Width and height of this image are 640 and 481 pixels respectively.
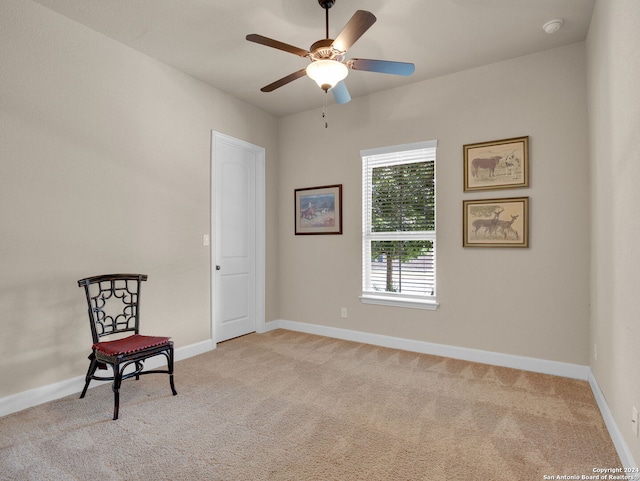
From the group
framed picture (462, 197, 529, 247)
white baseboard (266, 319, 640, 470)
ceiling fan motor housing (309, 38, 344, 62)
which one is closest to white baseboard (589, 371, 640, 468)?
white baseboard (266, 319, 640, 470)

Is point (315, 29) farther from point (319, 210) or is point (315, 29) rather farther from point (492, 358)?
point (492, 358)

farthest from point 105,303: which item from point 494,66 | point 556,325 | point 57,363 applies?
point 494,66

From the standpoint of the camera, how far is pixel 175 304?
3.58 meters

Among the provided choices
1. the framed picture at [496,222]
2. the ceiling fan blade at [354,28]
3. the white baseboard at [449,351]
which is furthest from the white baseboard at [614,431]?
the ceiling fan blade at [354,28]

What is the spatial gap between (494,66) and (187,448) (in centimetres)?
408

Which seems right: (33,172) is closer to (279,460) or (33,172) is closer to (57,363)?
(57,363)

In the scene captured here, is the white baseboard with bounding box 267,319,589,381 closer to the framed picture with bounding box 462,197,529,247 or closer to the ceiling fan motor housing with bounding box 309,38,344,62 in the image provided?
the framed picture with bounding box 462,197,529,247

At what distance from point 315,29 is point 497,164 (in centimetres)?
208

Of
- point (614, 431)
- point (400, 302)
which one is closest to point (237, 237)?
point (400, 302)

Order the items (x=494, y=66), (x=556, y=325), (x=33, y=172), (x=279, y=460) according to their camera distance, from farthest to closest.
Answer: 1. (x=494, y=66)
2. (x=556, y=325)
3. (x=33, y=172)
4. (x=279, y=460)

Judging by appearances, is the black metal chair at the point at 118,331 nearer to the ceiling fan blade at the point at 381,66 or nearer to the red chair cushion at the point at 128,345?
the red chair cushion at the point at 128,345

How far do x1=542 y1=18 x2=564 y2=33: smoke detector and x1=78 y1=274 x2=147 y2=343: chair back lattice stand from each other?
3.88m

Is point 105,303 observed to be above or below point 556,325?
above

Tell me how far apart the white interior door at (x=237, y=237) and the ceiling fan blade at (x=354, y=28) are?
7.25 ft
